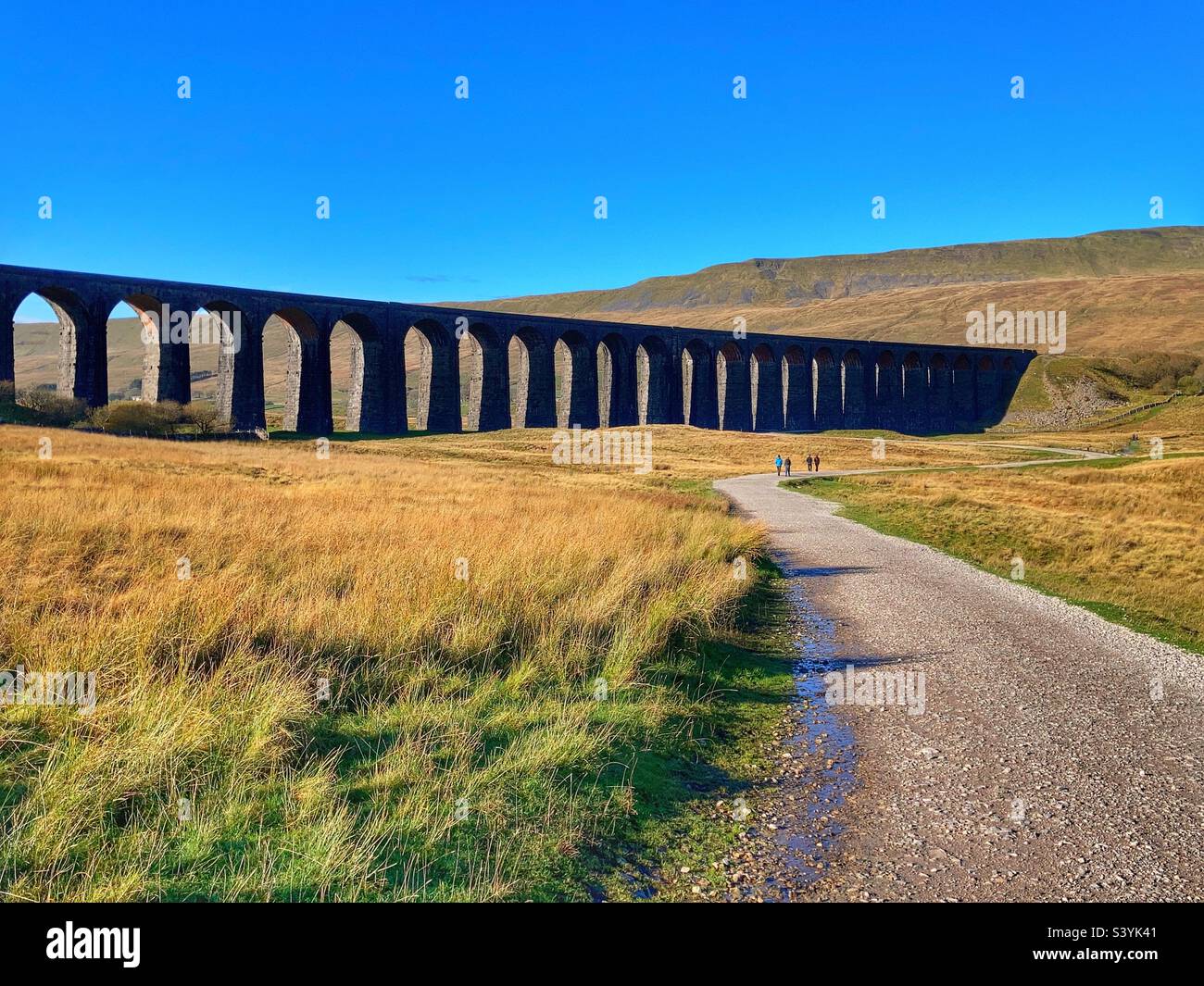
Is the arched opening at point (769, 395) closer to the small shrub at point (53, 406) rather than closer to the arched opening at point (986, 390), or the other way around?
the arched opening at point (986, 390)

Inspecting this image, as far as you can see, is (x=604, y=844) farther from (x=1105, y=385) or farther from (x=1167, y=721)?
(x=1105, y=385)

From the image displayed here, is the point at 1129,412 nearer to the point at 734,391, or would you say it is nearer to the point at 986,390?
the point at 986,390

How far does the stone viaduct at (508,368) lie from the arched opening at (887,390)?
0.63ft

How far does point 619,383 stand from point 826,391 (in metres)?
29.4

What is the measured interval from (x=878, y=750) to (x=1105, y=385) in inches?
4203

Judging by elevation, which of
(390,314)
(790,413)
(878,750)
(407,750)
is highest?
(390,314)

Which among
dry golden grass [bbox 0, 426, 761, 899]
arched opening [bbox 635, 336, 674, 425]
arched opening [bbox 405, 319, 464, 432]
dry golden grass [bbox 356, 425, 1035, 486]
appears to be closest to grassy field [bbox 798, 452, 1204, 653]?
dry golden grass [bbox 0, 426, 761, 899]

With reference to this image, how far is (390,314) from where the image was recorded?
6619 cm

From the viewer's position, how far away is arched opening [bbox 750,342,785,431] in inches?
3654

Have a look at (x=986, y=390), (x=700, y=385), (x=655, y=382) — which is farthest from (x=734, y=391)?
(x=986, y=390)

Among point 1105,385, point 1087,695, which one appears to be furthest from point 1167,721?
point 1105,385

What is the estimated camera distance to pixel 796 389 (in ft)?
309

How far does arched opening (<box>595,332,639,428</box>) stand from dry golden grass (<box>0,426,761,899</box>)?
6964 cm

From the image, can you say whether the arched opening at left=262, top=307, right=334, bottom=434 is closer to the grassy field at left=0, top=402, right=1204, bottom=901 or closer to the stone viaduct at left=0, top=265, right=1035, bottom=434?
the stone viaduct at left=0, top=265, right=1035, bottom=434
